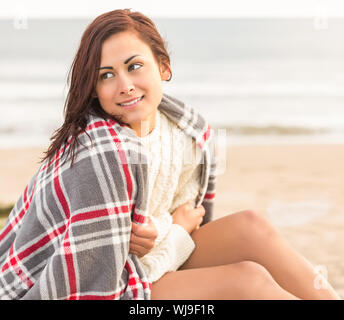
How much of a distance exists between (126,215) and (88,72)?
1.36ft

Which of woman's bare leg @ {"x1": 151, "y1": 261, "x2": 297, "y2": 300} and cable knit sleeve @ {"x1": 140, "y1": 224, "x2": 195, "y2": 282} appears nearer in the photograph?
woman's bare leg @ {"x1": 151, "y1": 261, "x2": 297, "y2": 300}

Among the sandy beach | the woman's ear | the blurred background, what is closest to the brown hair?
the woman's ear

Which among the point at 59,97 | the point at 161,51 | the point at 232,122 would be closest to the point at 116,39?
the point at 161,51

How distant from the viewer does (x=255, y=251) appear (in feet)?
5.22

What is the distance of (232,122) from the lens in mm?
7746

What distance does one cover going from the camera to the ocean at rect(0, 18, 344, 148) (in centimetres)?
751

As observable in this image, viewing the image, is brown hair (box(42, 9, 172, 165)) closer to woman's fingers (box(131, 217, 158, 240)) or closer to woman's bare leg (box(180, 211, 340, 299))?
woman's fingers (box(131, 217, 158, 240))

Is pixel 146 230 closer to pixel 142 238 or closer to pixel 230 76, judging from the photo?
pixel 142 238

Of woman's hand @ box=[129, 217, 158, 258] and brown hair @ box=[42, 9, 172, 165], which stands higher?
brown hair @ box=[42, 9, 172, 165]

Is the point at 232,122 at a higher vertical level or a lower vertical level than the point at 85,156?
lower

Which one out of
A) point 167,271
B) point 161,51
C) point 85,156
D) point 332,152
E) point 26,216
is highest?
point 161,51

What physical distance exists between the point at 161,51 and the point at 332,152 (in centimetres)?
477

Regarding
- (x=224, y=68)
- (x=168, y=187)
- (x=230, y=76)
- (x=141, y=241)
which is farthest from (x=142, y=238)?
(x=224, y=68)
